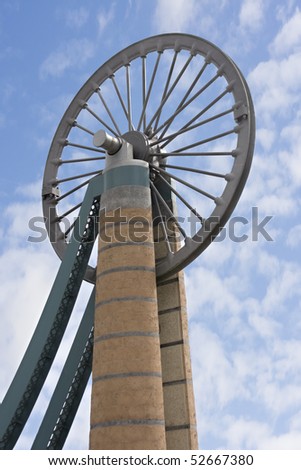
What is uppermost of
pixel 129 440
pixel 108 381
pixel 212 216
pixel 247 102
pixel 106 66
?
pixel 106 66

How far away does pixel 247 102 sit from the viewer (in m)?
28.2

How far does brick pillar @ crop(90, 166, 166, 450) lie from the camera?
2369cm

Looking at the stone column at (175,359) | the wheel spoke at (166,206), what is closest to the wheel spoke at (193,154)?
the wheel spoke at (166,206)

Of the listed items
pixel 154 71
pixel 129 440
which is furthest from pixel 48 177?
pixel 129 440

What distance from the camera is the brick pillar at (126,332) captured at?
23.7m

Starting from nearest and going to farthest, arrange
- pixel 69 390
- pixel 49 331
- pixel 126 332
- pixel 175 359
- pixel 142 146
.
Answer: pixel 126 332, pixel 175 359, pixel 49 331, pixel 69 390, pixel 142 146

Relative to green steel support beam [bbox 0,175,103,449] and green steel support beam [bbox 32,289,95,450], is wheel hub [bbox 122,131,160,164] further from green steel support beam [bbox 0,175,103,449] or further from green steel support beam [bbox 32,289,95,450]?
Answer: green steel support beam [bbox 32,289,95,450]

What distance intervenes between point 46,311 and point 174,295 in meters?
5.64

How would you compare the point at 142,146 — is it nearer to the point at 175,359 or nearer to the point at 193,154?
the point at 193,154

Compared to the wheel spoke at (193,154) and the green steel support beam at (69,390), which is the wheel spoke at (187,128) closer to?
the wheel spoke at (193,154)

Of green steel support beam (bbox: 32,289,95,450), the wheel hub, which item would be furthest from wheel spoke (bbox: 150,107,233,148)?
green steel support beam (bbox: 32,289,95,450)

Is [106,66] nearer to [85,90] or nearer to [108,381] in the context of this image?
[85,90]

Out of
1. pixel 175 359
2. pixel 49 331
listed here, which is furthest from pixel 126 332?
pixel 49 331

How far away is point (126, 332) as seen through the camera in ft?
81.5
